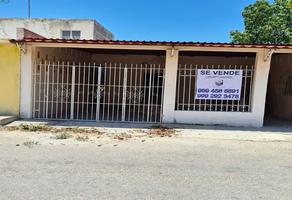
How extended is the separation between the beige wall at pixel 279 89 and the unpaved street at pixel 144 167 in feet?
18.8

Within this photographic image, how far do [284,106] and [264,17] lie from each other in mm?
15548

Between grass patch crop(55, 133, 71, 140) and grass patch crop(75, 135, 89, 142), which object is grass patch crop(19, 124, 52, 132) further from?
grass patch crop(75, 135, 89, 142)

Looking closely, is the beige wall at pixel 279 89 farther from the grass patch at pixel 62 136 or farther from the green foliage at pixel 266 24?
the green foliage at pixel 266 24

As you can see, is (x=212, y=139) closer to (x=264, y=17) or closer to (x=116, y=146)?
(x=116, y=146)

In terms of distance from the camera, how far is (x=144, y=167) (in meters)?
5.38

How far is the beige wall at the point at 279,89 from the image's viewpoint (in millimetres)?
13211

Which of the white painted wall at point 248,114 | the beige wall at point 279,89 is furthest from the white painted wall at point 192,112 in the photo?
the beige wall at point 279,89

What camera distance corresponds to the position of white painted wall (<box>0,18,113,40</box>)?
2123cm

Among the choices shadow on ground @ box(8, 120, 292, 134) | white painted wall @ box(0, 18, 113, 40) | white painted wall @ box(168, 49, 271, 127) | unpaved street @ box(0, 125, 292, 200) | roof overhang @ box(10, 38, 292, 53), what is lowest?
unpaved street @ box(0, 125, 292, 200)

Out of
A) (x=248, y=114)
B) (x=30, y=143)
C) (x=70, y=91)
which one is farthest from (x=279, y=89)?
(x=30, y=143)

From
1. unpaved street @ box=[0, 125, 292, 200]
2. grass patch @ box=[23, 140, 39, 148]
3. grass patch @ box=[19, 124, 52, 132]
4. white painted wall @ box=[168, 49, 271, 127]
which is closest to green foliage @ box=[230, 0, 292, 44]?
white painted wall @ box=[168, 49, 271, 127]

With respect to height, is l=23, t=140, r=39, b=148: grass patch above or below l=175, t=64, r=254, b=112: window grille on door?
below

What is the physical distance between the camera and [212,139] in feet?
26.7

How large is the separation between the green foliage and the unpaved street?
19.4m
